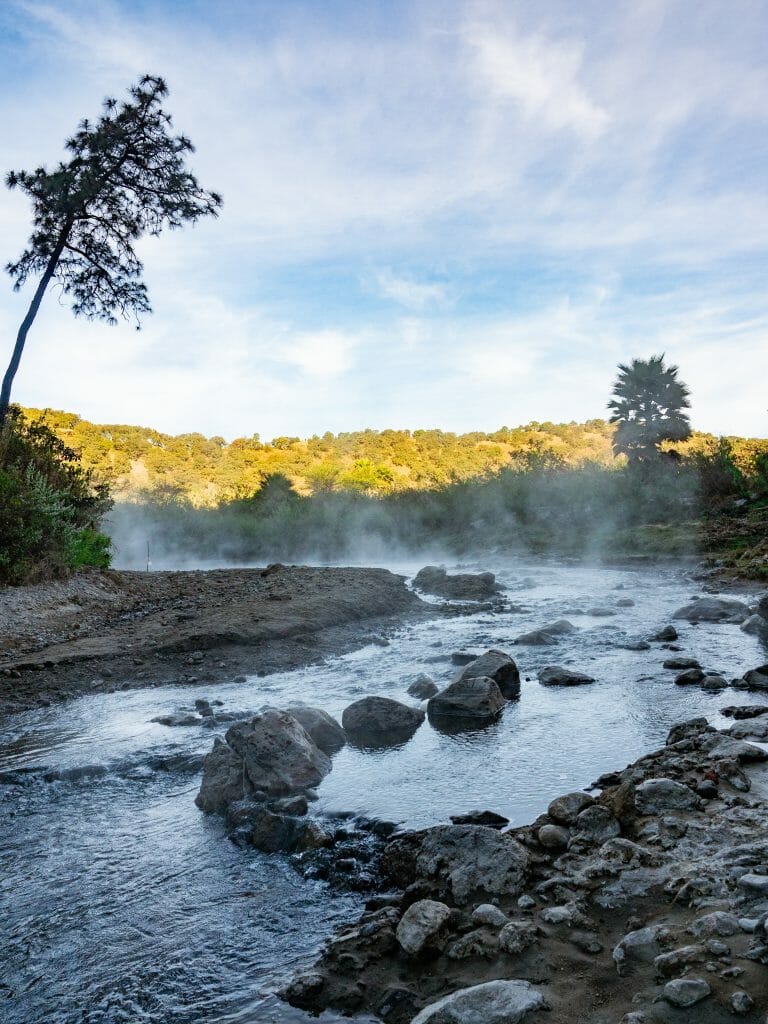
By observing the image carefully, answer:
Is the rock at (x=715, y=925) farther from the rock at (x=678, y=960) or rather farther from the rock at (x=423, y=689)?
the rock at (x=423, y=689)

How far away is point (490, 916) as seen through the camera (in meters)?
2.80

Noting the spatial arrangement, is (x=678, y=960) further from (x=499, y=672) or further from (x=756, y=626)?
(x=756, y=626)

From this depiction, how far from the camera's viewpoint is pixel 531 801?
4191 mm

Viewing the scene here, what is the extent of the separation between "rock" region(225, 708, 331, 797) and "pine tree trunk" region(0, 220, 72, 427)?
11203 millimetres

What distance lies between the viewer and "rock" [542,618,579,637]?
390 inches

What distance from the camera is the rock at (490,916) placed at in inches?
109

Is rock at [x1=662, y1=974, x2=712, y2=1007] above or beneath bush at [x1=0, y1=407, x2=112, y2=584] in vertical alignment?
beneath

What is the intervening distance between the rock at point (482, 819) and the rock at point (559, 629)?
5.99 metres

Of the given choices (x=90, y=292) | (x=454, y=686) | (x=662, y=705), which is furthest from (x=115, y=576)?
(x=662, y=705)

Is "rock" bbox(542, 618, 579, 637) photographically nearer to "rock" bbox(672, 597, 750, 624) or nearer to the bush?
"rock" bbox(672, 597, 750, 624)


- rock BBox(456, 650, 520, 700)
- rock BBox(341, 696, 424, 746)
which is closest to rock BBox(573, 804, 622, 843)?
rock BBox(341, 696, 424, 746)

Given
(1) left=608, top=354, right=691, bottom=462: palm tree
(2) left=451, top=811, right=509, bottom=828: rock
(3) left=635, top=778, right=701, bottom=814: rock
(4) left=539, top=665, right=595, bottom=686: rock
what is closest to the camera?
(3) left=635, top=778, right=701, bottom=814: rock

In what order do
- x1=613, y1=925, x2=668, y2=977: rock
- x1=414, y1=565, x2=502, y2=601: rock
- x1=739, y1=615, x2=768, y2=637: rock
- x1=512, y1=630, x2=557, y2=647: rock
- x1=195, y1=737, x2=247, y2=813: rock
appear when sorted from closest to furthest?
x1=613, y1=925, x2=668, y2=977: rock → x1=195, y1=737, x2=247, y2=813: rock → x1=739, y1=615, x2=768, y2=637: rock → x1=512, y1=630, x2=557, y2=647: rock → x1=414, y1=565, x2=502, y2=601: rock

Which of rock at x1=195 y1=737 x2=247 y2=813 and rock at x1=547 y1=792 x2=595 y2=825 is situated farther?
rock at x1=195 y1=737 x2=247 y2=813
